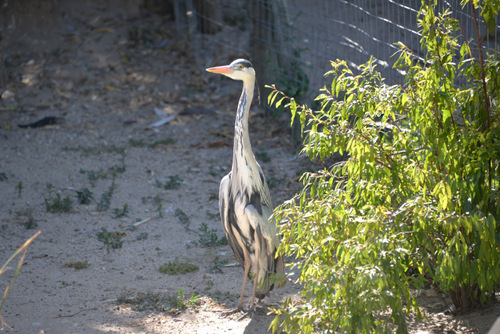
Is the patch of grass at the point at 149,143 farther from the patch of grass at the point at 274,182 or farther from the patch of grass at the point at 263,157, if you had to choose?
the patch of grass at the point at 274,182

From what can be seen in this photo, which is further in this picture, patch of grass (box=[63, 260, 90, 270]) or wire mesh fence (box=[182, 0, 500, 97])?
wire mesh fence (box=[182, 0, 500, 97])

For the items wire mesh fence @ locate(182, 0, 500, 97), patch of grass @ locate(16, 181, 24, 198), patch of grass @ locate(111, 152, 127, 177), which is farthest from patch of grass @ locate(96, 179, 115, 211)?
wire mesh fence @ locate(182, 0, 500, 97)

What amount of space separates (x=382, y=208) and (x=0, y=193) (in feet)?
15.2

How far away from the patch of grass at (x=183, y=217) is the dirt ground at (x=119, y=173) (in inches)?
0.6

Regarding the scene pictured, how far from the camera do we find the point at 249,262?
4.65m

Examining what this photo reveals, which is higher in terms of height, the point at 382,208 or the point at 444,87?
the point at 444,87

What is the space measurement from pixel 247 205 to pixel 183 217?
1760 mm

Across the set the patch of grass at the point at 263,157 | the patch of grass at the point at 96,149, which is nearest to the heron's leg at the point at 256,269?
the patch of grass at the point at 263,157

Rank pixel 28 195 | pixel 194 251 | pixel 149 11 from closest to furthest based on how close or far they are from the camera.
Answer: pixel 194 251
pixel 28 195
pixel 149 11

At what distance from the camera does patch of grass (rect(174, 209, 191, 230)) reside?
5.86 meters

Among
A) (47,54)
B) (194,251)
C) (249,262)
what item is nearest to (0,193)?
(194,251)

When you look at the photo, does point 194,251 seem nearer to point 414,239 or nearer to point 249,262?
point 249,262

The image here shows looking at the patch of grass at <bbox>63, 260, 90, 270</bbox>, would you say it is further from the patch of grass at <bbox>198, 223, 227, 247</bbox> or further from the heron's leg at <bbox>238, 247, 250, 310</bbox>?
the heron's leg at <bbox>238, 247, 250, 310</bbox>

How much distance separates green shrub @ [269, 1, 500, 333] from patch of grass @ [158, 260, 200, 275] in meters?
1.76
